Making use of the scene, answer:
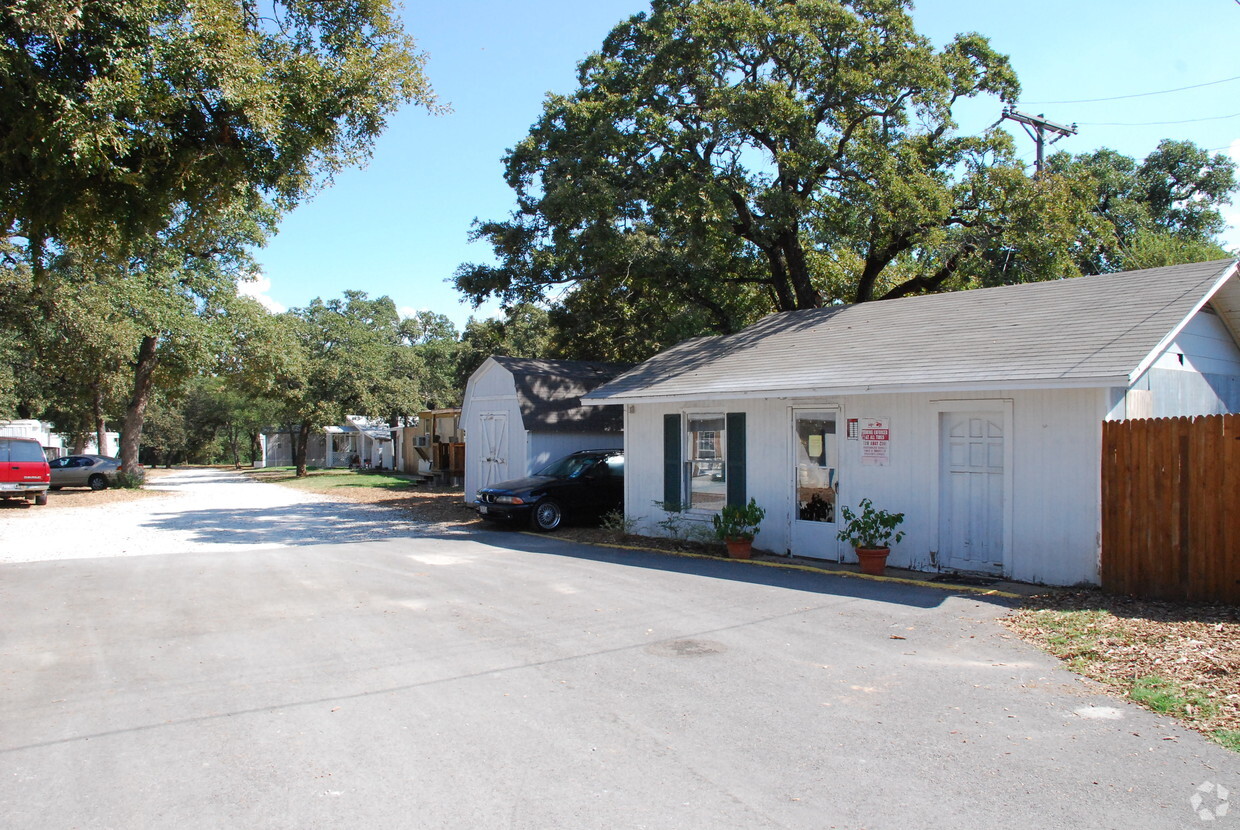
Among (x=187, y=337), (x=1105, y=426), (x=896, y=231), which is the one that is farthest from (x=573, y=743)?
(x=187, y=337)

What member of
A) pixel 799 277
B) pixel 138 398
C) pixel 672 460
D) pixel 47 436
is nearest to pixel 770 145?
pixel 799 277

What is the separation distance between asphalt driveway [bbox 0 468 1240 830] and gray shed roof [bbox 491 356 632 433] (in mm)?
10203

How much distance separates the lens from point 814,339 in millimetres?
14328

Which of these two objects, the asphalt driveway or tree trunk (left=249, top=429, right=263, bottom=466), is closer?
the asphalt driveway

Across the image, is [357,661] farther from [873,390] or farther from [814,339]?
[814,339]

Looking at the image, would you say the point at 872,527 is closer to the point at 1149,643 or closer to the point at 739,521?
the point at 739,521

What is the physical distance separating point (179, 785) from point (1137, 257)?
27471 millimetres

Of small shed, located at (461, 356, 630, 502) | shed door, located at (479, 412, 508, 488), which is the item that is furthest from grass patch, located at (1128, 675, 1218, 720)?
shed door, located at (479, 412, 508, 488)

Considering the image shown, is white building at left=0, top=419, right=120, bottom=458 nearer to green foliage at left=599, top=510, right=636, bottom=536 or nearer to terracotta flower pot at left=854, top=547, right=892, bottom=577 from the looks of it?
green foliage at left=599, top=510, right=636, bottom=536

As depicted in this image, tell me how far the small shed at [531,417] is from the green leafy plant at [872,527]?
9609 millimetres

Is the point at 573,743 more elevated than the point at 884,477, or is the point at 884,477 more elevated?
the point at 884,477

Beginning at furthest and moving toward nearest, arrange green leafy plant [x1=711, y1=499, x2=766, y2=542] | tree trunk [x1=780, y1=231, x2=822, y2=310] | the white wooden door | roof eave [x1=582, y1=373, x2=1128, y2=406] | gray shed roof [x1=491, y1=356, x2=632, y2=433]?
tree trunk [x1=780, y1=231, x2=822, y2=310]
gray shed roof [x1=491, y1=356, x2=632, y2=433]
green leafy plant [x1=711, y1=499, x2=766, y2=542]
the white wooden door
roof eave [x1=582, y1=373, x2=1128, y2=406]

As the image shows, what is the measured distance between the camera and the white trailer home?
9.62 m

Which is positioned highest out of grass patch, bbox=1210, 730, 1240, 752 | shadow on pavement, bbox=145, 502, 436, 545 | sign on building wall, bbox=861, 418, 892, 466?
sign on building wall, bbox=861, 418, 892, 466
